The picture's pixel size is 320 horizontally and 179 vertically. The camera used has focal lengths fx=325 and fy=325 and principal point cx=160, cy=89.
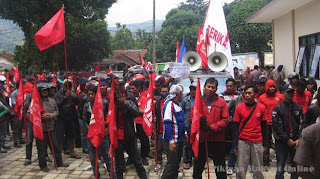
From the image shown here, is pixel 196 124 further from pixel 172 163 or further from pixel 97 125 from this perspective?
pixel 97 125

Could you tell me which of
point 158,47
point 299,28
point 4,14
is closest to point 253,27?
point 158,47

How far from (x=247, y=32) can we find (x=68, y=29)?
59.5 feet

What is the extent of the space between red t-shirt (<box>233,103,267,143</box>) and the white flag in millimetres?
6436

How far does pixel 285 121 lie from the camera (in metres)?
4.67

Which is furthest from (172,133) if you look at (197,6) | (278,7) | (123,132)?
(197,6)

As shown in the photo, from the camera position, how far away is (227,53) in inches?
437

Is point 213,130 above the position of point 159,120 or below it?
above

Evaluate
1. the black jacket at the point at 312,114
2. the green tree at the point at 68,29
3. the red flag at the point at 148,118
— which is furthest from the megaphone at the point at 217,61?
the green tree at the point at 68,29

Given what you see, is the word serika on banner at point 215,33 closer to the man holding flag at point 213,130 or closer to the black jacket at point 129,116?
the man holding flag at point 213,130

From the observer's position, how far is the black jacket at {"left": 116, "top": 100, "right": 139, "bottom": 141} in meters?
4.83

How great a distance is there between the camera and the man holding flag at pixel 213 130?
4.55 m

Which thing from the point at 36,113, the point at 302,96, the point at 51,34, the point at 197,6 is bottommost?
the point at 36,113

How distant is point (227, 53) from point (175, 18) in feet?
133

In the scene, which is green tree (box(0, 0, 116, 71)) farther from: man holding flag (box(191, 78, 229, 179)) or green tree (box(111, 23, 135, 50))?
green tree (box(111, 23, 135, 50))
